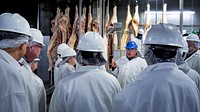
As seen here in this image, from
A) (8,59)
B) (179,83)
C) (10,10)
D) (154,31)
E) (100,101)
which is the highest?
(10,10)

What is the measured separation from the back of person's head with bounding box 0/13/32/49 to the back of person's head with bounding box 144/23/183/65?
901 millimetres

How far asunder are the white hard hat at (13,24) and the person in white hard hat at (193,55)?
2799mm

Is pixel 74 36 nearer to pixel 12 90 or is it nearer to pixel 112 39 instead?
pixel 112 39

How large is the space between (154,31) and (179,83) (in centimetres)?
41

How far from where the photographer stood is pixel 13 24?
2.05 meters

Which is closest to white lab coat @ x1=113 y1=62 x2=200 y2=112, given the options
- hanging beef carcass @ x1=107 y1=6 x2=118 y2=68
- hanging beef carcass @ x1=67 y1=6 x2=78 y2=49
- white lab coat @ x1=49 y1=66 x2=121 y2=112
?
white lab coat @ x1=49 y1=66 x2=121 y2=112

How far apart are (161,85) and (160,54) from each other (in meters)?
0.22

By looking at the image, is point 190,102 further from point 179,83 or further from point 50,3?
point 50,3

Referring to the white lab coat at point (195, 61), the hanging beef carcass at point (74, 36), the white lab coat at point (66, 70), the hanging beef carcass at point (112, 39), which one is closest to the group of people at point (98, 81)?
the white lab coat at point (195, 61)

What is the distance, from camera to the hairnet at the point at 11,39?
1959mm

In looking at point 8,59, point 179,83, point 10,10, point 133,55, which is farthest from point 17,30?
point 10,10

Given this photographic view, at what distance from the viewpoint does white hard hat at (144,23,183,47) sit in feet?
6.08

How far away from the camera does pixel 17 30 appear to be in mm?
2037

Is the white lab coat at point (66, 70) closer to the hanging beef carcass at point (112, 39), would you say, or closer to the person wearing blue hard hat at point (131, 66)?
the person wearing blue hard hat at point (131, 66)
